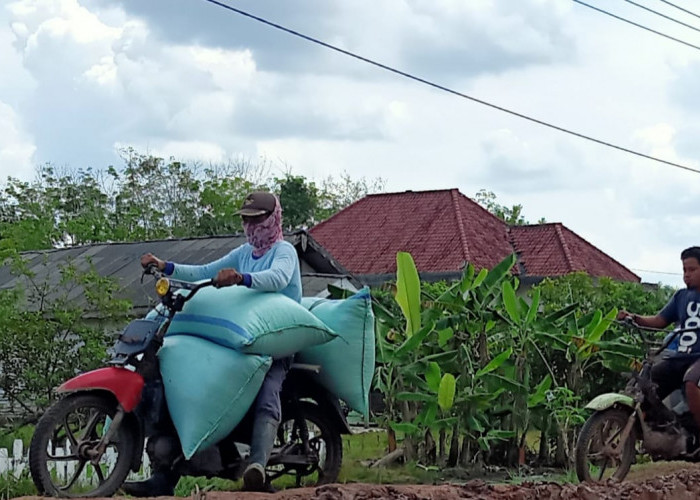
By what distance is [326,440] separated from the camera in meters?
6.17

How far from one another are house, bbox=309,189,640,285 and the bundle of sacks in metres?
22.1

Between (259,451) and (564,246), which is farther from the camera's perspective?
(564,246)

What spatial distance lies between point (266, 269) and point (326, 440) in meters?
1.20

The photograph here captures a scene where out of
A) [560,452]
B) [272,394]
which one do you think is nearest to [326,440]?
[272,394]

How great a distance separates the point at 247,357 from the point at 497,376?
3117 millimetres

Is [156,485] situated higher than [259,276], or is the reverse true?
[259,276]

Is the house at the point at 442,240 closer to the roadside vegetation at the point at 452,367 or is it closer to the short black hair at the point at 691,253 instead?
the roadside vegetation at the point at 452,367

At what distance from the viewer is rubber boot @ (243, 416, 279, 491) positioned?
5207mm

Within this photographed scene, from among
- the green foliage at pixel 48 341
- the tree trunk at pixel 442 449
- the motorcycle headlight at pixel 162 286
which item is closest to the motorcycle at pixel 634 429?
the tree trunk at pixel 442 449

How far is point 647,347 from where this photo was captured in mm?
7547

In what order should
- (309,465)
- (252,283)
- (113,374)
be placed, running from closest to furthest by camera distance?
(113,374) < (252,283) < (309,465)

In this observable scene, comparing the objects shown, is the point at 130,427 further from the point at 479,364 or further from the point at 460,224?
the point at 460,224

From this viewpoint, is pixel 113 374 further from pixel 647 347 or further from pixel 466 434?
pixel 647 347

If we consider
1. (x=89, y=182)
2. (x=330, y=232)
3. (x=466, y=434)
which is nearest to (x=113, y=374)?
(x=466, y=434)
